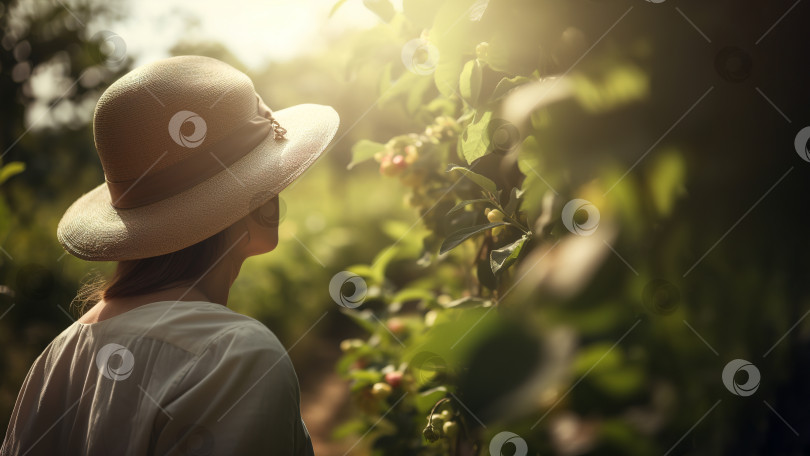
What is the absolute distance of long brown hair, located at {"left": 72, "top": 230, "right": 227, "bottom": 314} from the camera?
115cm

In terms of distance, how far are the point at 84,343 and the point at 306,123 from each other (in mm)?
668

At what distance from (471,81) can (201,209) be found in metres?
0.60

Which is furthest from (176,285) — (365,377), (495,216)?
(495,216)

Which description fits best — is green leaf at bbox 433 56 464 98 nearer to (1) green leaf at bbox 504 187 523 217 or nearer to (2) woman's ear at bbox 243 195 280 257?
(1) green leaf at bbox 504 187 523 217

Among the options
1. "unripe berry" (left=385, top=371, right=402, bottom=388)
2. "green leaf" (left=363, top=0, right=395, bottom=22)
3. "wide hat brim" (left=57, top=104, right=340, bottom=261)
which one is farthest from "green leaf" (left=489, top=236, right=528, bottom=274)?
"green leaf" (left=363, top=0, right=395, bottom=22)

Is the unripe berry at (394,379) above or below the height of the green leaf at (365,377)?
above

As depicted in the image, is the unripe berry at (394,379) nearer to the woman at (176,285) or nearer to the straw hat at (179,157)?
the woman at (176,285)

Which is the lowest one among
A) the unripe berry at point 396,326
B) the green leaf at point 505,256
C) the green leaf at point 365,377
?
the green leaf at point 365,377

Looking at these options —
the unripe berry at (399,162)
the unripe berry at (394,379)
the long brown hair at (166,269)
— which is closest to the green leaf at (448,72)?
the unripe berry at (399,162)

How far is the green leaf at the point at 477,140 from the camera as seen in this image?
958 millimetres

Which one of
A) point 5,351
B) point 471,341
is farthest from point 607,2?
point 5,351

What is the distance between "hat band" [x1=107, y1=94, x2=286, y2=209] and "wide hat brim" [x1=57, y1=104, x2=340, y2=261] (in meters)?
0.01

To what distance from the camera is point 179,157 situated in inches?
45.9

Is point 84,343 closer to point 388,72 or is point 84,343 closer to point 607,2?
point 388,72
